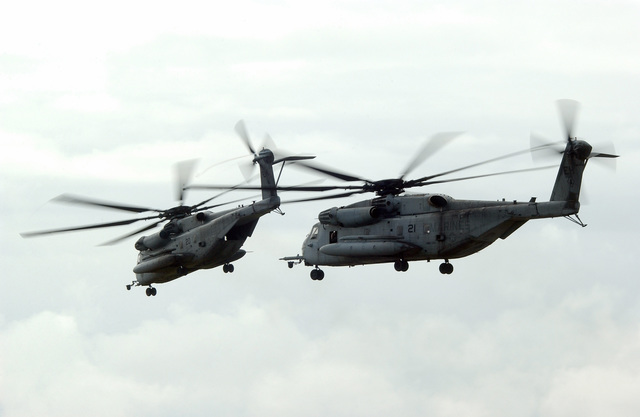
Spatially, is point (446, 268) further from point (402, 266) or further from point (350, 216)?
point (350, 216)

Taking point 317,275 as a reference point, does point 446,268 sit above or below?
below

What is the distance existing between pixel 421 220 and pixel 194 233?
19.7 m

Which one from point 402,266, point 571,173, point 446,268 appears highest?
point 571,173

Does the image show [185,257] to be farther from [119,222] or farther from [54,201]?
[54,201]

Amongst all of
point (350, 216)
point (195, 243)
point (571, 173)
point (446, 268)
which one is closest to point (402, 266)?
point (446, 268)

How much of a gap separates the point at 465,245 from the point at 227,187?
15329mm

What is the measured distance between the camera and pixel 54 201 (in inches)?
3627

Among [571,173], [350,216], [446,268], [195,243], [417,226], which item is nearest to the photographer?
[571,173]

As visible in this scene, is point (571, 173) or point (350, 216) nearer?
point (571, 173)

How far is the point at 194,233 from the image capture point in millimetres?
98938

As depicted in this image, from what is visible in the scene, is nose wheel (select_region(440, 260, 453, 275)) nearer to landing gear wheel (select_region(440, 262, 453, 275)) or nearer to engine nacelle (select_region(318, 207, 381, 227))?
landing gear wheel (select_region(440, 262, 453, 275))

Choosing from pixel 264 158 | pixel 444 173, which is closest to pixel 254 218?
pixel 264 158

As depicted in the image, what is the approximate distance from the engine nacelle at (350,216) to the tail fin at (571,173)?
11821 mm

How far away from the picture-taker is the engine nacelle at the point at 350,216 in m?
87.9
